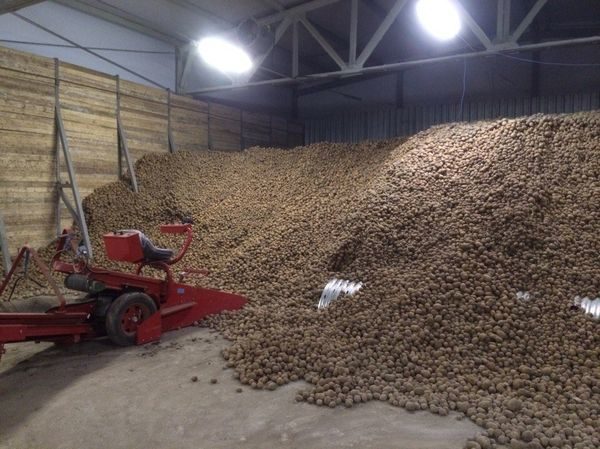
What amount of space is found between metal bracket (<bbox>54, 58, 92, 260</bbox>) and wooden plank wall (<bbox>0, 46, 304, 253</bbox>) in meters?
0.06

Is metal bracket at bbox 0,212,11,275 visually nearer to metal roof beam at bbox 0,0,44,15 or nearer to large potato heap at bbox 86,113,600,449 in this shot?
large potato heap at bbox 86,113,600,449

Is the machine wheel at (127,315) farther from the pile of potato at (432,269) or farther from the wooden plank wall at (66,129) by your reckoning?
the wooden plank wall at (66,129)

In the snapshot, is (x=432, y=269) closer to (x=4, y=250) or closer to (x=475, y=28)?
(x=475, y=28)

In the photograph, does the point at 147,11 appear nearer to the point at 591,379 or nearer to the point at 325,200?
the point at 325,200

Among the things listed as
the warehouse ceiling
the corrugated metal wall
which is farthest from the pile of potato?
the corrugated metal wall

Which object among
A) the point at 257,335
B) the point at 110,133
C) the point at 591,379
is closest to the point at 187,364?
the point at 257,335

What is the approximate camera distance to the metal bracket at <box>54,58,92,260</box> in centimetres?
730

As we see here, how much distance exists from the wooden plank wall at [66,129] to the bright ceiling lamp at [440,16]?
5652 millimetres

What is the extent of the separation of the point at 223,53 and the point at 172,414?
771 centimetres

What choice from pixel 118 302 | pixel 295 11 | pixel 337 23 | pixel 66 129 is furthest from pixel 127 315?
pixel 337 23

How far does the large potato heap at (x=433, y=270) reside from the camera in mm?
3369

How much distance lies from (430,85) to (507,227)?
9.42 metres

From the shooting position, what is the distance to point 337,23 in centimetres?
1188

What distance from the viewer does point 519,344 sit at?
378cm
